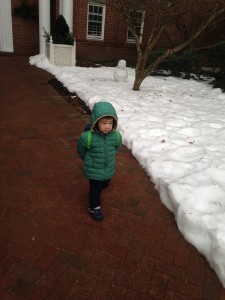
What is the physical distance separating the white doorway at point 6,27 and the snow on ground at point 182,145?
7158 mm

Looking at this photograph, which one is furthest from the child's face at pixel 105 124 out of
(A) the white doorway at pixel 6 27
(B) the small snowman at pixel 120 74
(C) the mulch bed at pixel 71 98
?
(A) the white doorway at pixel 6 27

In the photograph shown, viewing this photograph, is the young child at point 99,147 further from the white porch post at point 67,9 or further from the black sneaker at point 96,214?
the white porch post at point 67,9

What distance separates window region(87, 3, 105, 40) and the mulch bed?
7.31 m

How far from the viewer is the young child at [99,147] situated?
8.34 ft

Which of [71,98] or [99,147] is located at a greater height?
[99,147]

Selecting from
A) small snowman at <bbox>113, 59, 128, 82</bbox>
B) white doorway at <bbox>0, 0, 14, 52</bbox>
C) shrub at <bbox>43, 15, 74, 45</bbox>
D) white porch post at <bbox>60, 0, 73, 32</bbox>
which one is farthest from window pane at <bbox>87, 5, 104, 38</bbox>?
small snowman at <bbox>113, 59, 128, 82</bbox>

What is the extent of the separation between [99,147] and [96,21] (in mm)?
13824

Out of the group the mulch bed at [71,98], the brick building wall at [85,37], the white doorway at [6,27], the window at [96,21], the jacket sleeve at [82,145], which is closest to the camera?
the jacket sleeve at [82,145]

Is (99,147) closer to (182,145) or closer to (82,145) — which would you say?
(82,145)

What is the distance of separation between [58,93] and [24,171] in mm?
4359

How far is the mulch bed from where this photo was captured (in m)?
6.24

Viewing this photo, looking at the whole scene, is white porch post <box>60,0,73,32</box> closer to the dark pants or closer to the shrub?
the shrub

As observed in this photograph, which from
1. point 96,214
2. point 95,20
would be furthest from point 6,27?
point 96,214

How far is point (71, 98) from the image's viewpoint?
277 inches
